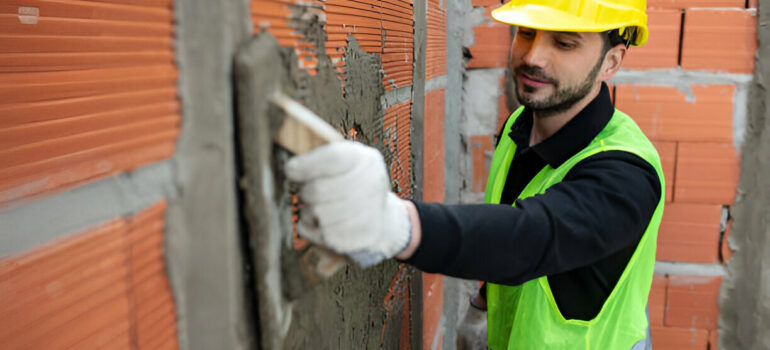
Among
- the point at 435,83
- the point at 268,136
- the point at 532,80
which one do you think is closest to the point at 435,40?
the point at 435,83

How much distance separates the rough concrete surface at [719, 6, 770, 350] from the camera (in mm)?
2201

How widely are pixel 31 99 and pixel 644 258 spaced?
133cm

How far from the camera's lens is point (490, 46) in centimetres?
246

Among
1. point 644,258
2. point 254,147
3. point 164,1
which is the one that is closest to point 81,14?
point 164,1

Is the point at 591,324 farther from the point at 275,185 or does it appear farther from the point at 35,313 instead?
the point at 35,313

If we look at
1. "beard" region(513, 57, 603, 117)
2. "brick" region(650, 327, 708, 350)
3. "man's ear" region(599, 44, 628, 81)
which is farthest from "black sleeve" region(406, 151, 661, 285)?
"brick" region(650, 327, 708, 350)

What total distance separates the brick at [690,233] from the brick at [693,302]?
99 mm

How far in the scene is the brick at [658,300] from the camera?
241cm

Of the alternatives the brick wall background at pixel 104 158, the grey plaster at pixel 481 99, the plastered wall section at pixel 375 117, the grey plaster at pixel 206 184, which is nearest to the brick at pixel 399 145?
the plastered wall section at pixel 375 117

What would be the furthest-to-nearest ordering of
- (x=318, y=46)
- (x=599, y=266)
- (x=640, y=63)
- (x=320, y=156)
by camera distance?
(x=640, y=63) → (x=599, y=266) → (x=318, y=46) → (x=320, y=156)

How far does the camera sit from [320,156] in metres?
0.65

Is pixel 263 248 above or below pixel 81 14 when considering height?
below

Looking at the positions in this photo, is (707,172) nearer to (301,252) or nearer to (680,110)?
(680,110)

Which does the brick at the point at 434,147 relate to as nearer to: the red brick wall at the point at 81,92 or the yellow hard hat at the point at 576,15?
the yellow hard hat at the point at 576,15
